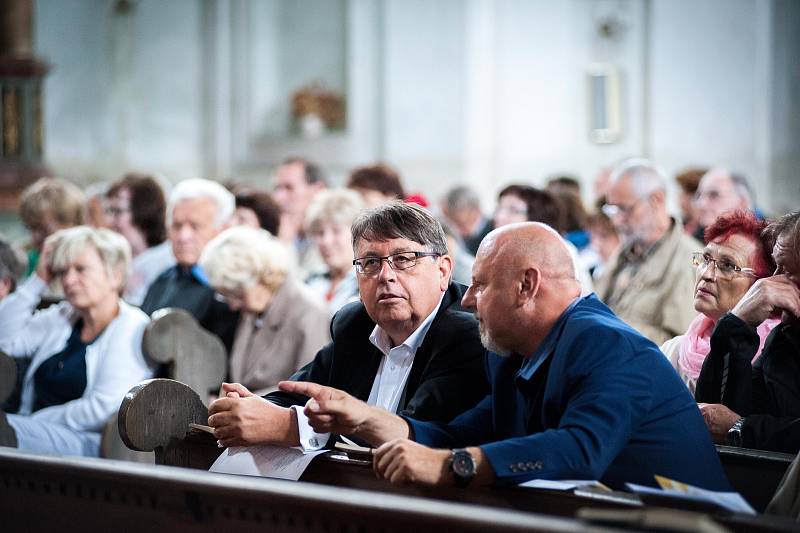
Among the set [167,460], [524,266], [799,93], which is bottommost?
[167,460]

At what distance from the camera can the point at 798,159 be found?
1023cm

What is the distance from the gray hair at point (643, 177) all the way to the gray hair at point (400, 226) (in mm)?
2600

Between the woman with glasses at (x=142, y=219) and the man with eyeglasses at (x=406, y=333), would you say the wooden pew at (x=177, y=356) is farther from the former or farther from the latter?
the woman with glasses at (x=142, y=219)

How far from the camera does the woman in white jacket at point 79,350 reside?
15.0 feet

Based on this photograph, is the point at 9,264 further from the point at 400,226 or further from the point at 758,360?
the point at 758,360

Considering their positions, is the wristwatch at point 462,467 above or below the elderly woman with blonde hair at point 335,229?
below

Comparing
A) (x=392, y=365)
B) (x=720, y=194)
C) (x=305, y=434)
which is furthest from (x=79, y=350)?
(x=720, y=194)

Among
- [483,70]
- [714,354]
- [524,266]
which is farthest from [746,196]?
[483,70]

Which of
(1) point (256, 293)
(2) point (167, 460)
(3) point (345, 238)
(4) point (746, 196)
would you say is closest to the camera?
(2) point (167, 460)

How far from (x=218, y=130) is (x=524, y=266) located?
1059cm

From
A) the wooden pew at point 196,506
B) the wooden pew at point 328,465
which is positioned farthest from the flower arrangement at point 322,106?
the wooden pew at point 196,506

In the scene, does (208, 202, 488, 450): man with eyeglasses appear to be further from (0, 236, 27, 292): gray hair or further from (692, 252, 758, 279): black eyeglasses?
(0, 236, 27, 292): gray hair

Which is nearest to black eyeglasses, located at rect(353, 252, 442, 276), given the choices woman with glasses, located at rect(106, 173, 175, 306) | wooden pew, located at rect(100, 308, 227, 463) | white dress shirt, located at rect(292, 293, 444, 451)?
white dress shirt, located at rect(292, 293, 444, 451)

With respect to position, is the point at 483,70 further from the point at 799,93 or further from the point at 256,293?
the point at 256,293
